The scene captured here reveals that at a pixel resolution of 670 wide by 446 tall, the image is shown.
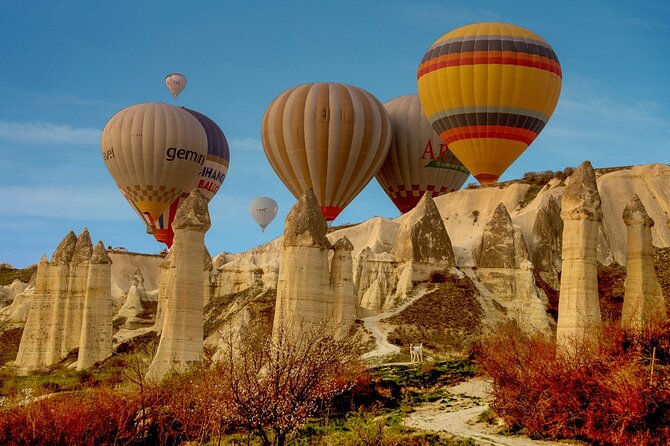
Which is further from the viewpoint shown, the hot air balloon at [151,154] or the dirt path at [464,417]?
the hot air balloon at [151,154]

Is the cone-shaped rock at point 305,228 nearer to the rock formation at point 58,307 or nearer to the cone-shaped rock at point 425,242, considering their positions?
the cone-shaped rock at point 425,242

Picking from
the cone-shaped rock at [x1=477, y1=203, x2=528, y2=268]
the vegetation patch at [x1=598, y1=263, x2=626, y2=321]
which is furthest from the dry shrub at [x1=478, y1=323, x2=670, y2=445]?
the cone-shaped rock at [x1=477, y1=203, x2=528, y2=268]

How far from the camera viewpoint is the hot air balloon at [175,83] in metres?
97.2

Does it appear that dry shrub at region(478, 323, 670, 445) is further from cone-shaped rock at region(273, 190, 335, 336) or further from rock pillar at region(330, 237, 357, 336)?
rock pillar at region(330, 237, 357, 336)

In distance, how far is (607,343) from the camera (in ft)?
86.7

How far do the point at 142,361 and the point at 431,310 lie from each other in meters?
13.3

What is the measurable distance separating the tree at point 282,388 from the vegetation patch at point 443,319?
11.2m

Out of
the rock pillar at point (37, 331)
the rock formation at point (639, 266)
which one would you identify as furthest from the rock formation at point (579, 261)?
the rock pillar at point (37, 331)

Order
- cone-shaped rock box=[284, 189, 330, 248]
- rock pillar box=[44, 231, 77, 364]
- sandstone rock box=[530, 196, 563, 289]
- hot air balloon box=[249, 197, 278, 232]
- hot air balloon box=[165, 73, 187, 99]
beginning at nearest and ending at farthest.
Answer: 1. cone-shaped rock box=[284, 189, 330, 248]
2. sandstone rock box=[530, 196, 563, 289]
3. rock pillar box=[44, 231, 77, 364]
4. hot air balloon box=[165, 73, 187, 99]
5. hot air balloon box=[249, 197, 278, 232]

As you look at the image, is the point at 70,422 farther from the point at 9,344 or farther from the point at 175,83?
the point at 175,83

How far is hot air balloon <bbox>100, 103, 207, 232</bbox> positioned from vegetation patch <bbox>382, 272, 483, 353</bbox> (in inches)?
1311

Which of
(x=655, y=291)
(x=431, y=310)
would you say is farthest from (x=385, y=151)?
(x=655, y=291)

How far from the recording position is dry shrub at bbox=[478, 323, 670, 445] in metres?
23.5

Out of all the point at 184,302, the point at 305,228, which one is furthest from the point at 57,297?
the point at 305,228
